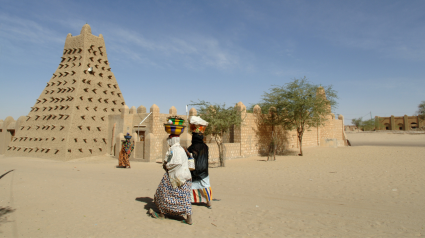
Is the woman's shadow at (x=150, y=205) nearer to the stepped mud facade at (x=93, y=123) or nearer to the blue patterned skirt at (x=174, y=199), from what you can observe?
the blue patterned skirt at (x=174, y=199)

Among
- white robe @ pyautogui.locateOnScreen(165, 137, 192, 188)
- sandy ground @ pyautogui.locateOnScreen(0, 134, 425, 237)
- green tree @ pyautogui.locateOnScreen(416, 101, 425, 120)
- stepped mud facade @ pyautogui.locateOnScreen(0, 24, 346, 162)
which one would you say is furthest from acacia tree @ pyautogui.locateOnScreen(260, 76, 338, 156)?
green tree @ pyautogui.locateOnScreen(416, 101, 425, 120)

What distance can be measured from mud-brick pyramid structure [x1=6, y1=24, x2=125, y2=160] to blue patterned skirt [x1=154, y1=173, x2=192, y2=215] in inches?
631

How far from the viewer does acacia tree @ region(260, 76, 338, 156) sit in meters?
17.6

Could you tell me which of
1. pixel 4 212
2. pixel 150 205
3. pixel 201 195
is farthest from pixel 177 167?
pixel 4 212

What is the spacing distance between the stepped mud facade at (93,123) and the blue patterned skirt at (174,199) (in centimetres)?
1039

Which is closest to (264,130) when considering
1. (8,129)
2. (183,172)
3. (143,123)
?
(143,123)

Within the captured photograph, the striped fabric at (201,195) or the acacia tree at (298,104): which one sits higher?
the acacia tree at (298,104)

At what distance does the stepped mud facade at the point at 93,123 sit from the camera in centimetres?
1736

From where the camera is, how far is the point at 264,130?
19.0 meters

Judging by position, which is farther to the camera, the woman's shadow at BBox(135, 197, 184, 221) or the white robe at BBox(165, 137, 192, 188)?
the woman's shadow at BBox(135, 197, 184, 221)

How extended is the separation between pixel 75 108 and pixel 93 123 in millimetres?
1658

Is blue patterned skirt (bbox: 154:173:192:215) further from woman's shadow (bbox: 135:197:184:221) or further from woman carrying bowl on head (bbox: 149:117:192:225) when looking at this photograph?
woman's shadow (bbox: 135:197:184:221)

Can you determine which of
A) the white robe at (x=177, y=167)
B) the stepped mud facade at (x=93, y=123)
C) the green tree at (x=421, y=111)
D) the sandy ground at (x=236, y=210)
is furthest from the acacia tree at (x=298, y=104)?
the green tree at (x=421, y=111)

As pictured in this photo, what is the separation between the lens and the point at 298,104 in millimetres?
17422
